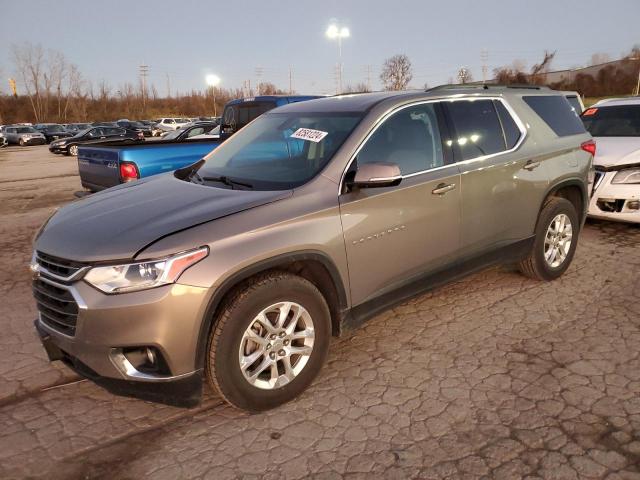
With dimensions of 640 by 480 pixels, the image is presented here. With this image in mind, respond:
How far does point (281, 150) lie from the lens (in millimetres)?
3557

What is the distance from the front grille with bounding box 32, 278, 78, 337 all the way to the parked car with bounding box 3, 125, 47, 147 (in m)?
39.7

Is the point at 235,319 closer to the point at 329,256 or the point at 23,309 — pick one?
the point at 329,256

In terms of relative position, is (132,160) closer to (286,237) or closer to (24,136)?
(286,237)

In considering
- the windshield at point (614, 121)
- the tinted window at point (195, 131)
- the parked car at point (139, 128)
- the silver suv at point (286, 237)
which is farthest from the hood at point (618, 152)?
the parked car at point (139, 128)

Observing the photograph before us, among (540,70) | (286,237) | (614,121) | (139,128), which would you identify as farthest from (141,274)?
(540,70)

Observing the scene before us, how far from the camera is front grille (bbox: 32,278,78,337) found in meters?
2.46

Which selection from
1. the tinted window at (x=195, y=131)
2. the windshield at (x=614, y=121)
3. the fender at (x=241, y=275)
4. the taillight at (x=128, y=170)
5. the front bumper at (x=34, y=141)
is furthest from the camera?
the front bumper at (x=34, y=141)

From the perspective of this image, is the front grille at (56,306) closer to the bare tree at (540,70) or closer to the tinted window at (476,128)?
the tinted window at (476,128)

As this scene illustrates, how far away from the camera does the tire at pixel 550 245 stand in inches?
171

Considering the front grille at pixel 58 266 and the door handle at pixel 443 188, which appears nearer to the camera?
the front grille at pixel 58 266

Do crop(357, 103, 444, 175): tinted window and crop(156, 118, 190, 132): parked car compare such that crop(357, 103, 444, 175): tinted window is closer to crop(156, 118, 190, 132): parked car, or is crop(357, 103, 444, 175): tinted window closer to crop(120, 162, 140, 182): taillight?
crop(120, 162, 140, 182): taillight

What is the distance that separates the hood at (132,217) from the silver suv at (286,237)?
0.5 inches

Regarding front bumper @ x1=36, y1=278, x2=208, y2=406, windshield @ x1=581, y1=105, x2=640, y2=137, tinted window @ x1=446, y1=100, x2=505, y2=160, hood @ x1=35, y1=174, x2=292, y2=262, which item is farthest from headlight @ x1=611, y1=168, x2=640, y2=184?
front bumper @ x1=36, y1=278, x2=208, y2=406

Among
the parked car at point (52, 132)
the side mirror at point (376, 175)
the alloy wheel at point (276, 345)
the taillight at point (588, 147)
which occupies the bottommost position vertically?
the alloy wheel at point (276, 345)
